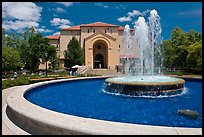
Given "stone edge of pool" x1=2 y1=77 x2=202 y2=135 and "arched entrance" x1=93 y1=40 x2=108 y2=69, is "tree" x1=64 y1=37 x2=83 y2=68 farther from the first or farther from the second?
"stone edge of pool" x1=2 y1=77 x2=202 y2=135

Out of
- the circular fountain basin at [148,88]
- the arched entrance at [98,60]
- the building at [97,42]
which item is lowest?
the circular fountain basin at [148,88]

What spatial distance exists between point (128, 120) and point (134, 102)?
3.45 m

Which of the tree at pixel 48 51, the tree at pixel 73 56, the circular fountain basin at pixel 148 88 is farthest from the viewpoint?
the tree at pixel 73 56

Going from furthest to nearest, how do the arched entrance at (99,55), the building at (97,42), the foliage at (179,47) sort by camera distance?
the arched entrance at (99,55)
the building at (97,42)
the foliage at (179,47)

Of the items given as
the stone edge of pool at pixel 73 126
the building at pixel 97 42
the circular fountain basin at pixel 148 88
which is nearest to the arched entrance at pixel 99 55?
the building at pixel 97 42

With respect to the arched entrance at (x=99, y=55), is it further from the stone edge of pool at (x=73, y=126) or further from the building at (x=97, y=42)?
the stone edge of pool at (x=73, y=126)

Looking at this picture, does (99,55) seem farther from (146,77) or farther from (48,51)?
(146,77)

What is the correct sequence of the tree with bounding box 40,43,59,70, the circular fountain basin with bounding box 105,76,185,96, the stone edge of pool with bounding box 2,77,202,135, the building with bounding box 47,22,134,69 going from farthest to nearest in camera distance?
the building with bounding box 47,22,134,69
the tree with bounding box 40,43,59,70
the circular fountain basin with bounding box 105,76,185,96
the stone edge of pool with bounding box 2,77,202,135

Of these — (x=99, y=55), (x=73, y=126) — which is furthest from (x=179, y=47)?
(x=73, y=126)

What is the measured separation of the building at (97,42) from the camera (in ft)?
164

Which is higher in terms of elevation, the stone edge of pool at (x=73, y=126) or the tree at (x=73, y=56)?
the tree at (x=73, y=56)

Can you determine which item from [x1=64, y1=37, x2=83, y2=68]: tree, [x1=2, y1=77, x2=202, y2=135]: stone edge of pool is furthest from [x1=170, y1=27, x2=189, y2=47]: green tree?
[x1=2, y1=77, x2=202, y2=135]: stone edge of pool

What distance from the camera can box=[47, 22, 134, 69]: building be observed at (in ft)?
164

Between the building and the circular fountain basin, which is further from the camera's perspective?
the building
